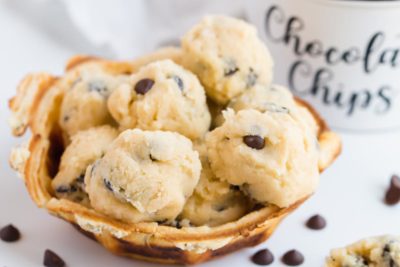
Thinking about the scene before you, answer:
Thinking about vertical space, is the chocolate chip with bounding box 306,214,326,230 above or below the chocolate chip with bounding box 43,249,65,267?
below

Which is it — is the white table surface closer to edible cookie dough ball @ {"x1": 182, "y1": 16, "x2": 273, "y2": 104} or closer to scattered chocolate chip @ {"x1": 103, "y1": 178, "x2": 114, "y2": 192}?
scattered chocolate chip @ {"x1": 103, "y1": 178, "x2": 114, "y2": 192}

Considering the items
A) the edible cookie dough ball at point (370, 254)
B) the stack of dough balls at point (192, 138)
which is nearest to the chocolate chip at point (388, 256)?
the edible cookie dough ball at point (370, 254)

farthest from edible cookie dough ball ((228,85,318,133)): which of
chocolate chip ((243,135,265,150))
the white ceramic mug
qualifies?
the white ceramic mug

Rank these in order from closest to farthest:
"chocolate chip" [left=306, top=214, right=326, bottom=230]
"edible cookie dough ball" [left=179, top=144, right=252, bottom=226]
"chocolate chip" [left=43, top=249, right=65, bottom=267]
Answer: "edible cookie dough ball" [left=179, top=144, right=252, bottom=226]
"chocolate chip" [left=43, top=249, right=65, bottom=267]
"chocolate chip" [left=306, top=214, right=326, bottom=230]

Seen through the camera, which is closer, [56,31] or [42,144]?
[42,144]

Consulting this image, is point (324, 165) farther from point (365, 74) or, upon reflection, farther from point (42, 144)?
point (42, 144)

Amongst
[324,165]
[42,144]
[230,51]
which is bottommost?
[324,165]

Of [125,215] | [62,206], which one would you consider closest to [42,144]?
[62,206]

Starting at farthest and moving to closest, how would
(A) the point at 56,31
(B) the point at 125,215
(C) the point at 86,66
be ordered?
(A) the point at 56,31 < (C) the point at 86,66 < (B) the point at 125,215
